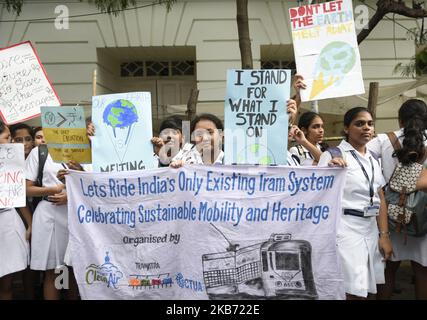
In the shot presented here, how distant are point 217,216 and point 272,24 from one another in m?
8.03

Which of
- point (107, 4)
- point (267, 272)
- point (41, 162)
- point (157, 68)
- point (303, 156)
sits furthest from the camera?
point (157, 68)

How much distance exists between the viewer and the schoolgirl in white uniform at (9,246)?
4.32m

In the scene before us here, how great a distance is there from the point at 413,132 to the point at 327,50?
0.97m

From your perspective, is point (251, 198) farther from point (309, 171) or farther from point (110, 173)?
point (110, 173)

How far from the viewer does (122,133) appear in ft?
13.2

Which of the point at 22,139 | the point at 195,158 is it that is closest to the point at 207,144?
the point at 195,158

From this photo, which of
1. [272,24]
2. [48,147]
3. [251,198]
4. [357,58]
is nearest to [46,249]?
[48,147]

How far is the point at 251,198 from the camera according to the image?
368cm

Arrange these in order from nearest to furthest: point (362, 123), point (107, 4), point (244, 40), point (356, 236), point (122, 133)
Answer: point (356, 236) → point (362, 123) → point (122, 133) → point (244, 40) → point (107, 4)

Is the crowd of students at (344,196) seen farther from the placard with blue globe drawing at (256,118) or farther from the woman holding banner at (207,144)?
the placard with blue globe drawing at (256,118)

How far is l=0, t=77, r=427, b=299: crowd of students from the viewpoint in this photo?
148 inches

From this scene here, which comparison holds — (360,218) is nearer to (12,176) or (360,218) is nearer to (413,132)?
(413,132)

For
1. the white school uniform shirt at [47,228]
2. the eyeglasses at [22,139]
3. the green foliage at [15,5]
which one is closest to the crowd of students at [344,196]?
the white school uniform shirt at [47,228]

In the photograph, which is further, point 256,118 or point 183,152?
point 183,152
